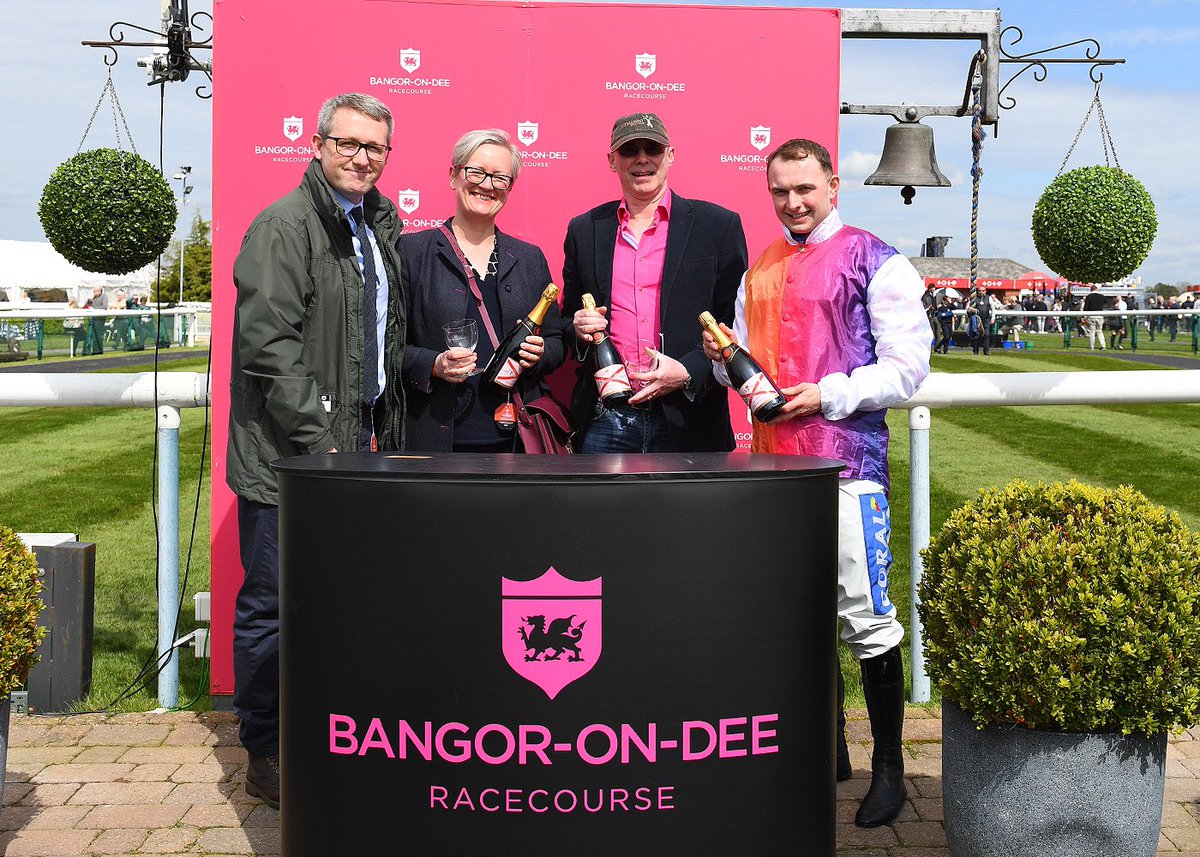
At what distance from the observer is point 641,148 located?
13.5ft

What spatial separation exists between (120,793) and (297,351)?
1.64 m

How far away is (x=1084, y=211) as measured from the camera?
16.5ft

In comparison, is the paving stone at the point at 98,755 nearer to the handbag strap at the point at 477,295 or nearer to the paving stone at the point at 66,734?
the paving stone at the point at 66,734

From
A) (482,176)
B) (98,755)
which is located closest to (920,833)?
(482,176)

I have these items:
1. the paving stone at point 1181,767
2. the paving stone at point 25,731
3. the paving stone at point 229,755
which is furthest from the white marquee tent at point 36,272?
the paving stone at point 1181,767

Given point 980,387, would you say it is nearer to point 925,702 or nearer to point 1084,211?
point 1084,211

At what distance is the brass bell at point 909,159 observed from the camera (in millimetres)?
5824

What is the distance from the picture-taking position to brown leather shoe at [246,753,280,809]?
3871 millimetres

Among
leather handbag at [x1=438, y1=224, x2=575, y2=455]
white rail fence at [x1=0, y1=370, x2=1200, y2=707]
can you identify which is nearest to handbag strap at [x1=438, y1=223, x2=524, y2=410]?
leather handbag at [x1=438, y1=224, x2=575, y2=455]

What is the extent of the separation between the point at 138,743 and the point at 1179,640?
11.7 ft

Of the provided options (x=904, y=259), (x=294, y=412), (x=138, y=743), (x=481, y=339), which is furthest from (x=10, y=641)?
(x=904, y=259)

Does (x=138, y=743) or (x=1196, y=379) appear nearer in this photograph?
(x=138, y=743)

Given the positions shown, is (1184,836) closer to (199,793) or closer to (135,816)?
(199,793)

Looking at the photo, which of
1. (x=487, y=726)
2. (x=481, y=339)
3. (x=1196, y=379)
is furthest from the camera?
(x=1196, y=379)
